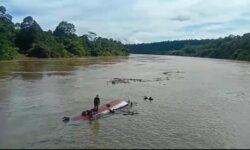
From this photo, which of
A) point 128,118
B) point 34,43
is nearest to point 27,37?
point 34,43

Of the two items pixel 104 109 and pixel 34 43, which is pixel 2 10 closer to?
pixel 34 43

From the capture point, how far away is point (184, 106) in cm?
3762

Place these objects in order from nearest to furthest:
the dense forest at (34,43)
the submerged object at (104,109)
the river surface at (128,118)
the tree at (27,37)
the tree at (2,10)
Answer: the river surface at (128,118)
the submerged object at (104,109)
the dense forest at (34,43)
the tree at (27,37)
the tree at (2,10)

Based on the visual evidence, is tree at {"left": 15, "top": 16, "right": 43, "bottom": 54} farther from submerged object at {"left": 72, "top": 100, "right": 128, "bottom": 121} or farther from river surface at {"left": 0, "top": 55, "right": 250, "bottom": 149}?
submerged object at {"left": 72, "top": 100, "right": 128, "bottom": 121}

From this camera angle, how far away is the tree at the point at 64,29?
587ft

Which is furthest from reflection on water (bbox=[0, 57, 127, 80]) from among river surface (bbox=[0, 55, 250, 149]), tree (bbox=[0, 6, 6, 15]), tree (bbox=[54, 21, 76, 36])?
tree (bbox=[54, 21, 76, 36])

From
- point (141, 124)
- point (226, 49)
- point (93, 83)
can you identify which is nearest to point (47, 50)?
point (93, 83)

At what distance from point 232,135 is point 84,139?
10.4 m

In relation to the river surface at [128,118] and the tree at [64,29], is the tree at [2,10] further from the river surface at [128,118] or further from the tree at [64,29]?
the river surface at [128,118]

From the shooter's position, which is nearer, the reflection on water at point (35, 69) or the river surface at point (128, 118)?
the river surface at point (128, 118)

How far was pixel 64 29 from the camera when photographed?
589 feet

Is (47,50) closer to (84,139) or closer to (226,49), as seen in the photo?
(226,49)

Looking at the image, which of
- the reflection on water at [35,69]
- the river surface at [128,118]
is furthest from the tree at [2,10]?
the river surface at [128,118]

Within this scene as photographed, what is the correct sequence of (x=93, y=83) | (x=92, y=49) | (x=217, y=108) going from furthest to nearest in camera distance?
(x=92, y=49) < (x=93, y=83) < (x=217, y=108)
